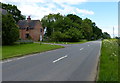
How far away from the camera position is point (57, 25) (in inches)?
2904

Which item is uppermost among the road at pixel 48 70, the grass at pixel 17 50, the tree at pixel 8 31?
the tree at pixel 8 31

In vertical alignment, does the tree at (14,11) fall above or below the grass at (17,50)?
above

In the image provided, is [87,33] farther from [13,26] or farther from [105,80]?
[105,80]

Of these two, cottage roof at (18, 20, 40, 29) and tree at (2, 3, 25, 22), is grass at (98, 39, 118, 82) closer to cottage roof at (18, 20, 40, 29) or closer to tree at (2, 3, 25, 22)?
cottage roof at (18, 20, 40, 29)

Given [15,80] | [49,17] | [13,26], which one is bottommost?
[15,80]

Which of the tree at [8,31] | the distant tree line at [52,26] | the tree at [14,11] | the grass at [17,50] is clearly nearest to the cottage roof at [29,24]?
the distant tree line at [52,26]

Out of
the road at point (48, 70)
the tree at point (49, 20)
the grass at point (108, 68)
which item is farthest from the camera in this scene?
the tree at point (49, 20)

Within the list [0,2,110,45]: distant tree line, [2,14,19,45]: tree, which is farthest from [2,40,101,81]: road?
[0,2,110,45]: distant tree line

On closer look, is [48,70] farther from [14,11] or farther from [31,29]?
[14,11]

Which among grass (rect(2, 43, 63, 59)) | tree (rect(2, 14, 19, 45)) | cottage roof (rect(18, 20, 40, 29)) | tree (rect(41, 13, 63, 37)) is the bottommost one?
grass (rect(2, 43, 63, 59))

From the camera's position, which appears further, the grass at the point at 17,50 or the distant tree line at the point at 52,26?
the distant tree line at the point at 52,26

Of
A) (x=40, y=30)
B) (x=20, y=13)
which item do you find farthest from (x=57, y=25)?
(x=20, y=13)

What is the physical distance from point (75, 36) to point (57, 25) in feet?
30.5

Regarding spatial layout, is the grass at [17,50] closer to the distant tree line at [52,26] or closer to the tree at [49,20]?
the distant tree line at [52,26]
